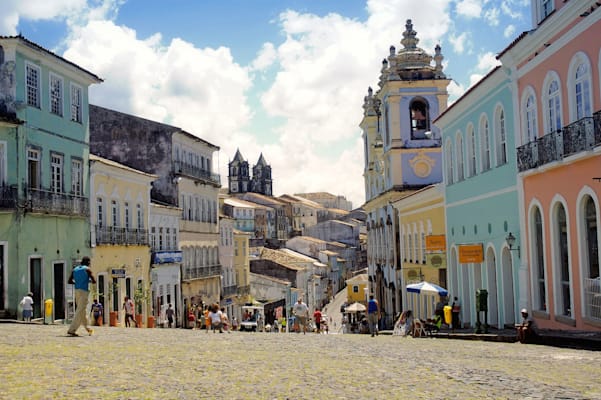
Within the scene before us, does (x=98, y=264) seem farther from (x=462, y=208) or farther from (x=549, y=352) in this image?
(x=549, y=352)

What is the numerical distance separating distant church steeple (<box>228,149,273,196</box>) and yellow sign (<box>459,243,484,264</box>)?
151575 millimetres

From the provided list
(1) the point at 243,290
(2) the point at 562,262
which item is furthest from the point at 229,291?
(2) the point at 562,262

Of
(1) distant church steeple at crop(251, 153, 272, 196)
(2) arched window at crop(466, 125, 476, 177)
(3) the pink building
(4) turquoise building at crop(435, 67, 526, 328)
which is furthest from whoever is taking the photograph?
(1) distant church steeple at crop(251, 153, 272, 196)

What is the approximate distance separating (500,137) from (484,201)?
230 cm

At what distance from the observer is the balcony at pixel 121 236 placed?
33.2 meters

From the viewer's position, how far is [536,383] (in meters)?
10.6

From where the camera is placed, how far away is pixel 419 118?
156 ft

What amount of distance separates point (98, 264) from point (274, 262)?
4614cm

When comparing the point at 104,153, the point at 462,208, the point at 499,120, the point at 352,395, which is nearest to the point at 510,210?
the point at 499,120

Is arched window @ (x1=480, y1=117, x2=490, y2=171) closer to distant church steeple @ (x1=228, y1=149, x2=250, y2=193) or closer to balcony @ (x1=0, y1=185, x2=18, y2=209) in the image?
balcony @ (x1=0, y1=185, x2=18, y2=209)

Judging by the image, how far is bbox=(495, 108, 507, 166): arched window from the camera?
23.5m

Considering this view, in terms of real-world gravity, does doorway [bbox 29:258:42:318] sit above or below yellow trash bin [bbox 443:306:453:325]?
above

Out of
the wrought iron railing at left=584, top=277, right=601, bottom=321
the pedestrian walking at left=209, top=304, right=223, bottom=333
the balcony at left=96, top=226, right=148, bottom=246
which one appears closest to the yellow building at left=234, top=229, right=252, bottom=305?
the balcony at left=96, top=226, right=148, bottom=246

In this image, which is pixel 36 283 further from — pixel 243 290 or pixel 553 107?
pixel 243 290
